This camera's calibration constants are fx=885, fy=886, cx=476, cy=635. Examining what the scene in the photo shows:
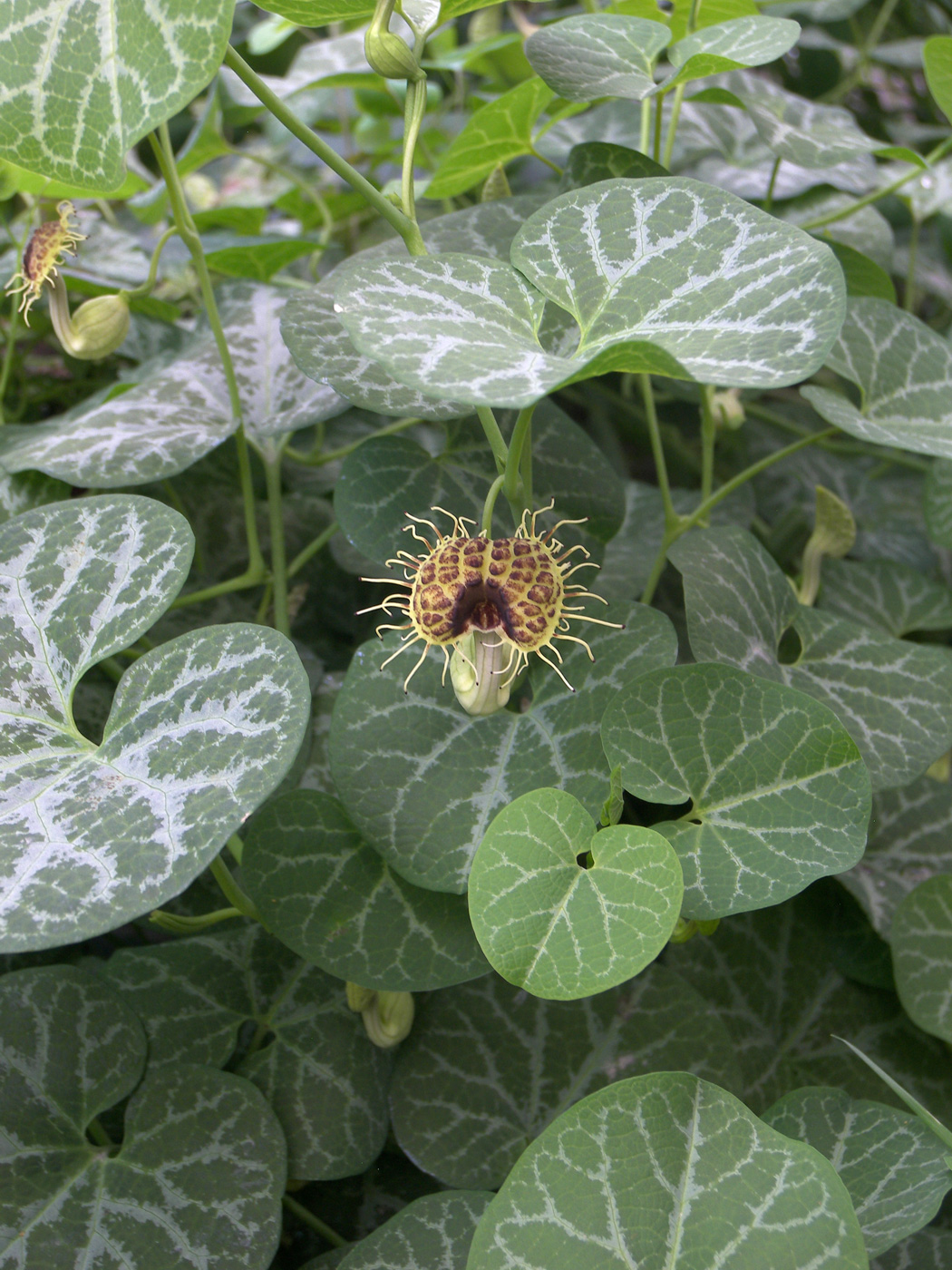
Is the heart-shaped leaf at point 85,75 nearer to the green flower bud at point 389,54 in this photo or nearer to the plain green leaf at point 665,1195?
the green flower bud at point 389,54

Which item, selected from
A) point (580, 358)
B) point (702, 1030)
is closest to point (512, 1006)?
point (702, 1030)

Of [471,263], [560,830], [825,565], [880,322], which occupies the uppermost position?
[471,263]

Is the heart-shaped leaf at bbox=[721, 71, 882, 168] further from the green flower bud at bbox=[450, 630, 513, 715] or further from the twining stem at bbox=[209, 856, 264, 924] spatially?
the twining stem at bbox=[209, 856, 264, 924]

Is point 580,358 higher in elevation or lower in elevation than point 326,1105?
higher

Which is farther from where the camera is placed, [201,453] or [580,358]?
[201,453]

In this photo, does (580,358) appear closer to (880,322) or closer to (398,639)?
(398,639)

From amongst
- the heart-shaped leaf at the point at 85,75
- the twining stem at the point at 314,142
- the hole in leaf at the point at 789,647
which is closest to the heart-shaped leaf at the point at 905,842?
the hole in leaf at the point at 789,647

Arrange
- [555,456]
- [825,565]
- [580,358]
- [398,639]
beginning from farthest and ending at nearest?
[825,565]
[555,456]
[398,639]
[580,358]
